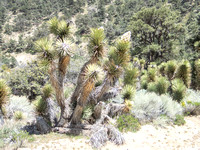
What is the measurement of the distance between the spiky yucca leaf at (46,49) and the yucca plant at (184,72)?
6505mm

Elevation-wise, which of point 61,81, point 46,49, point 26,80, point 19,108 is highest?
point 46,49

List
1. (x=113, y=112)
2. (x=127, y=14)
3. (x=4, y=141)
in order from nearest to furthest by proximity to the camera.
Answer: (x=4, y=141) < (x=113, y=112) < (x=127, y=14)

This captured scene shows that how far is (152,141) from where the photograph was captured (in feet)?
16.0

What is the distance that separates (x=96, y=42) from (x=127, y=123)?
9.89 ft

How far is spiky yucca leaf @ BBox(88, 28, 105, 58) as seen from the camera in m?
4.76

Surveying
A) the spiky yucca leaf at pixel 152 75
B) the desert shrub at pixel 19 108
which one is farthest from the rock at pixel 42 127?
the spiky yucca leaf at pixel 152 75

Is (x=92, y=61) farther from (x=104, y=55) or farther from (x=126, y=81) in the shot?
(x=126, y=81)

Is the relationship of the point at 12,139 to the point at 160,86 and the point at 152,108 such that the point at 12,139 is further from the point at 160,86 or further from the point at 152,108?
the point at 160,86

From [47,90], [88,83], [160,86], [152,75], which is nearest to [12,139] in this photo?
[47,90]

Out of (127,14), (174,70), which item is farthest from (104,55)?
(127,14)

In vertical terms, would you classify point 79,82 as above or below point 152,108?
above

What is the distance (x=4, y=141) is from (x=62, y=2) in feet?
205

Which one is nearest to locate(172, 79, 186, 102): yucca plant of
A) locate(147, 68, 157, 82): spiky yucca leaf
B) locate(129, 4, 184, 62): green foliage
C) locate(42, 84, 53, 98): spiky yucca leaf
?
locate(147, 68, 157, 82): spiky yucca leaf

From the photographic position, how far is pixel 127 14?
44.0 metres
